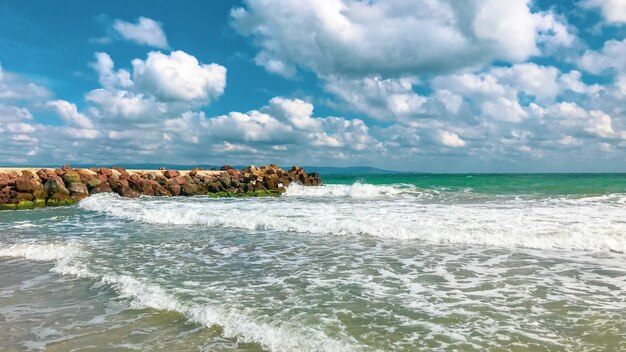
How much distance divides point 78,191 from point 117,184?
3.39 meters

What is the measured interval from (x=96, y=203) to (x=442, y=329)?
80.6 ft

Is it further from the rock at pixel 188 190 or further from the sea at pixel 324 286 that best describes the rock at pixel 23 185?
the sea at pixel 324 286

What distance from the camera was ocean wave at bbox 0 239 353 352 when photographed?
5633mm

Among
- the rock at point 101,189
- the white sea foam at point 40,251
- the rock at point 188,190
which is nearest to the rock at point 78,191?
the rock at point 101,189

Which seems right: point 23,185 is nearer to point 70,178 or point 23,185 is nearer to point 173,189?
point 70,178

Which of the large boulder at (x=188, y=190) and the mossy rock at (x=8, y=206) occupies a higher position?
the large boulder at (x=188, y=190)

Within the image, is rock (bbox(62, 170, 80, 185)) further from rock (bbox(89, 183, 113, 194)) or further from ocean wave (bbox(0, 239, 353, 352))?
ocean wave (bbox(0, 239, 353, 352))

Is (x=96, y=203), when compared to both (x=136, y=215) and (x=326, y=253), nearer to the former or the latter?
(x=136, y=215)

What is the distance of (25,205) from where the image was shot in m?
26.2

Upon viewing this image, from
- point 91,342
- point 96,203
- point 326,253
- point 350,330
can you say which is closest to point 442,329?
point 350,330

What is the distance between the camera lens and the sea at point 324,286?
591 cm

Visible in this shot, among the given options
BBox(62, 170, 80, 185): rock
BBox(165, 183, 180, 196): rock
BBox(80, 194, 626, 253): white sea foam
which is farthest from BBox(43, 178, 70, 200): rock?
BBox(165, 183, 180, 196): rock

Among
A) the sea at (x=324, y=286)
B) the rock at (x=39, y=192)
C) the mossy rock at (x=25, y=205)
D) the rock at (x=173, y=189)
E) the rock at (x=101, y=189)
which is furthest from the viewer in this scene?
the rock at (x=173, y=189)

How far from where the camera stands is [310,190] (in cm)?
3912
